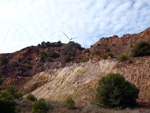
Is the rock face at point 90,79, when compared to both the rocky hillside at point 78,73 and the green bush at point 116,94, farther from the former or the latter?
the green bush at point 116,94

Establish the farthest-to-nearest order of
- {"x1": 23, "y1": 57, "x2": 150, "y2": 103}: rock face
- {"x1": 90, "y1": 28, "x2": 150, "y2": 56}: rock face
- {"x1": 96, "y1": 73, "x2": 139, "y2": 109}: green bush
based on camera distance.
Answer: {"x1": 90, "y1": 28, "x2": 150, "y2": 56}: rock face → {"x1": 23, "y1": 57, "x2": 150, "y2": 103}: rock face → {"x1": 96, "y1": 73, "x2": 139, "y2": 109}: green bush

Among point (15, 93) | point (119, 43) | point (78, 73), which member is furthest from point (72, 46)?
point (15, 93)

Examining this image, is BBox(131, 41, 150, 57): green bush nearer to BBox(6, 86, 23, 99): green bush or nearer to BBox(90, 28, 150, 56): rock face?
BBox(90, 28, 150, 56): rock face

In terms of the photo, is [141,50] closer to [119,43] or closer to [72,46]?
[119,43]

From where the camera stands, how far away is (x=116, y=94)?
14000 mm

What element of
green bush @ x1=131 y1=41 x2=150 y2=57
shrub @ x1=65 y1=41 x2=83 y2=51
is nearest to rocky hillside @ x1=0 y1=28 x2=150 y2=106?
green bush @ x1=131 y1=41 x2=150 y2=57

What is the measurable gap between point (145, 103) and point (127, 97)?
7.60 feet

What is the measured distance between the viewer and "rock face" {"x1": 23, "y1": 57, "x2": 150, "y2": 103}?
18266 millimetres

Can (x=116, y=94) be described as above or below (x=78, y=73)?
below

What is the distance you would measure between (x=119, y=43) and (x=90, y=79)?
28.4 metres

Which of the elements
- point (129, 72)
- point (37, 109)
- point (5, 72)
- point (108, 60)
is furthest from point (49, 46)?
point (37, 109)

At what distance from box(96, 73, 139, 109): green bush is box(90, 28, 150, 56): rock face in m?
26.2

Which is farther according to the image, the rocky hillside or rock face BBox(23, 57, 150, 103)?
the rocky hillside

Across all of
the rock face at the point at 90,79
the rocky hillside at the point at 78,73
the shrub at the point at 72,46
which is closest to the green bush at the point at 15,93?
the rocky hillside at the point at 78,73
